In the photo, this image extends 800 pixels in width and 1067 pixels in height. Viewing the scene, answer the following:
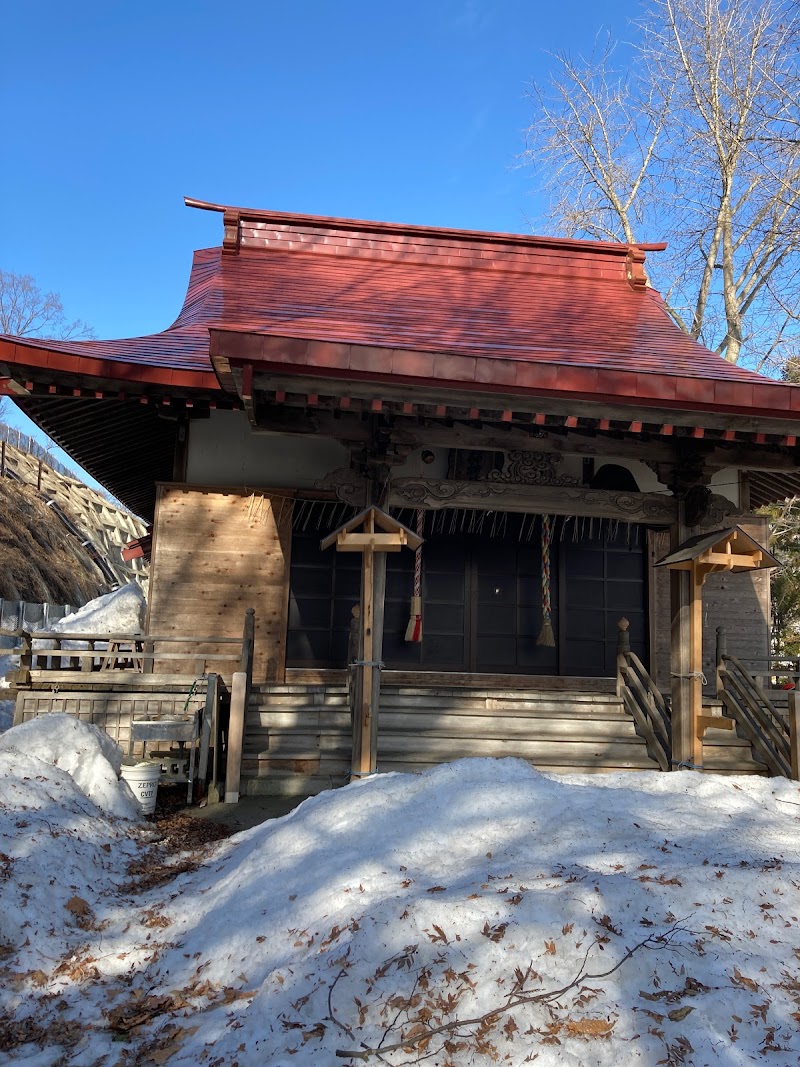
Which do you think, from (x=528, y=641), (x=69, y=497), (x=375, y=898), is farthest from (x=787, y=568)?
(x=69, y=497)

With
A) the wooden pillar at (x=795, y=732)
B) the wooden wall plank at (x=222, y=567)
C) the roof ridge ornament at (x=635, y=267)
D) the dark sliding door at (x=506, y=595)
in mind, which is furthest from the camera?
the roof ridge ornament at (x=635, y=267)

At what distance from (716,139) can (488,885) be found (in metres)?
22.1

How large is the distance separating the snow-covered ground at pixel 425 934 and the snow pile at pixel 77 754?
74 cm

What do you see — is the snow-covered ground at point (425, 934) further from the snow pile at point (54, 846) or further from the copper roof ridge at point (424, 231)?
the copper roof ridge at point (424, 231)

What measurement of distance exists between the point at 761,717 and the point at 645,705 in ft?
3.76

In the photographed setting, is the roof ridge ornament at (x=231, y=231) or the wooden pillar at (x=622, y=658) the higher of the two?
the roof ridge ornament at (x=231, y=231)

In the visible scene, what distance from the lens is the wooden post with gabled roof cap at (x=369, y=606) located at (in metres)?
7.11

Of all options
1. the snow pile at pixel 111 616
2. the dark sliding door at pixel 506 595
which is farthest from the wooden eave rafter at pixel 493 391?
the snow pile at pixel 111 616

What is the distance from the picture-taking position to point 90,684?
26.5 feet

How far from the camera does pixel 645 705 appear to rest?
27.4 ft

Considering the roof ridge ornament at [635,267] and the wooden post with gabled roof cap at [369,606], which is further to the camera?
the roof ridge ornament at [635,267]

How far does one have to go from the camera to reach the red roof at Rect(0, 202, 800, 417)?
6863 millimetres

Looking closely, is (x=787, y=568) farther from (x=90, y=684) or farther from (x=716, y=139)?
(x=90, y=684)

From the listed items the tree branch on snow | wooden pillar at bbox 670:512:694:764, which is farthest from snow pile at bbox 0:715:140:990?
wooden pillar at bbox 670:512:694:764
